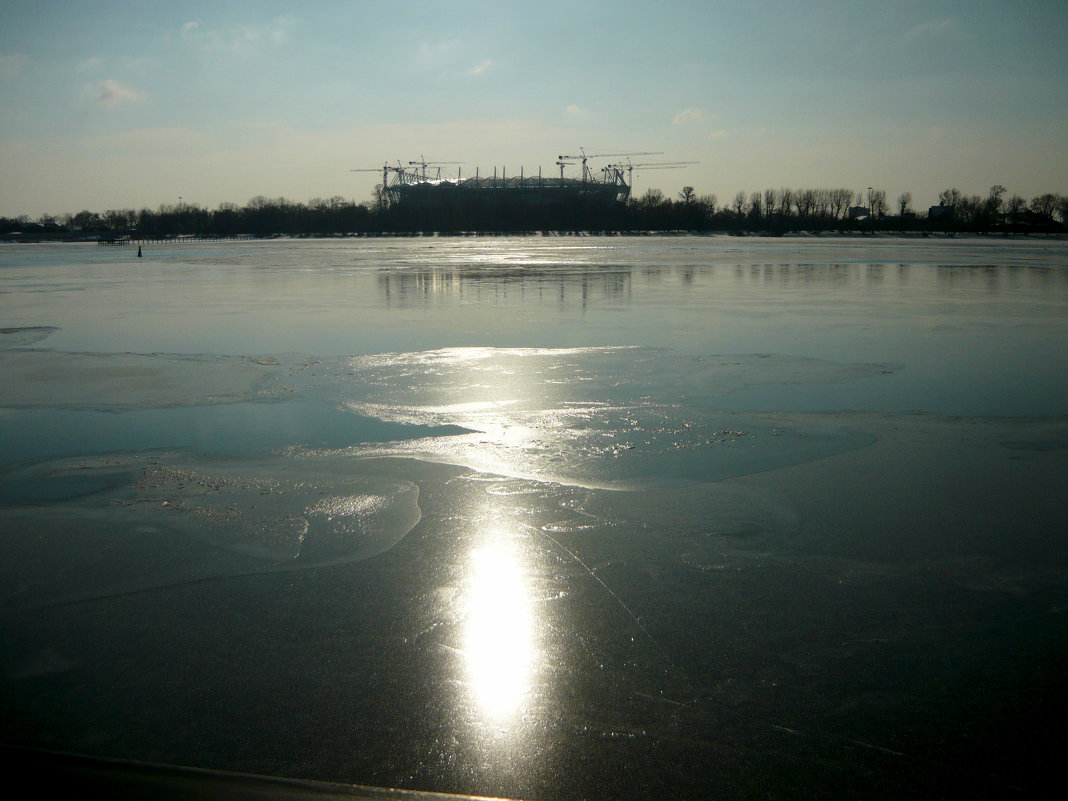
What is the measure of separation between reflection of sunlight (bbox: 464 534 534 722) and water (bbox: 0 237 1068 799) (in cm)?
2

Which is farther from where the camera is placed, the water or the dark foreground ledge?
the water

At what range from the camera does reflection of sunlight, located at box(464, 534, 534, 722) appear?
316 cm

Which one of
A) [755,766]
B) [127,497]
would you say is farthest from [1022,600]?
[127,497]

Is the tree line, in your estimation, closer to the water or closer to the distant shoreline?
the distant shoreline

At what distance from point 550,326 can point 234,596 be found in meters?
9.71

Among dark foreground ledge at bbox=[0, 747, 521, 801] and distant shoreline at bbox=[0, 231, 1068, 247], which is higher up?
distant shoreline at bbox=[0, 231, 1068, 247]

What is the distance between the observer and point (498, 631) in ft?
11.9

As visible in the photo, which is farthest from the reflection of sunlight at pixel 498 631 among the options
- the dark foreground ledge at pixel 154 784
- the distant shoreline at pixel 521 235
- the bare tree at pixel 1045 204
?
the bare tree at pixel 1045 204

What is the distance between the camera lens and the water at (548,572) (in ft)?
9.46

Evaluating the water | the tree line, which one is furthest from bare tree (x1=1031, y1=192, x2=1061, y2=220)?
the water

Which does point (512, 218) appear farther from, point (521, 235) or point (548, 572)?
point (548, 572)

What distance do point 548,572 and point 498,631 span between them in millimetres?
636

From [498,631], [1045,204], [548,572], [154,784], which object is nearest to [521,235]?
[1045,204]

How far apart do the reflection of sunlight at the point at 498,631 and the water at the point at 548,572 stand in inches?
0.7
